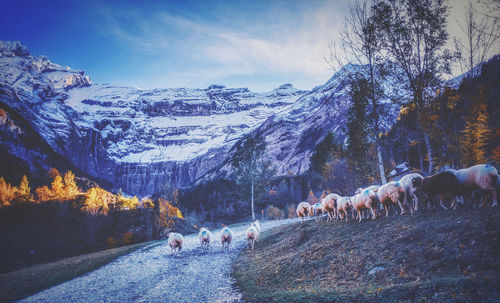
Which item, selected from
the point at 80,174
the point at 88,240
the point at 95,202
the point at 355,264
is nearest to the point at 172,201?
the point at 95,202

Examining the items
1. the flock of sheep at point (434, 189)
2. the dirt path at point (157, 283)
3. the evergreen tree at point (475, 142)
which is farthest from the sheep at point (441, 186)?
the evergreen tree at point (475, 142)

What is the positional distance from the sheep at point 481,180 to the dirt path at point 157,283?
10813 millimetres

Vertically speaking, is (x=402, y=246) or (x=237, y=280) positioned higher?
(x=402, y=246)

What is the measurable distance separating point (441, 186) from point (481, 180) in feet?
4.79

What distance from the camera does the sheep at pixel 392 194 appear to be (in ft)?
39.7

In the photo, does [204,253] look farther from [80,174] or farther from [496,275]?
[80,174]

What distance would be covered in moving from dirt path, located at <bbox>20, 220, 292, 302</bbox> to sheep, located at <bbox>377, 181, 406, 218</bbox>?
360 inches

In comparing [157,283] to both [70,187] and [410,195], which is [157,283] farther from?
[70,187]

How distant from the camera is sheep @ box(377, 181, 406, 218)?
39.7 feet

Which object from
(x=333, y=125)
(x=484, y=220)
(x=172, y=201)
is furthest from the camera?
(x=333, y=125)

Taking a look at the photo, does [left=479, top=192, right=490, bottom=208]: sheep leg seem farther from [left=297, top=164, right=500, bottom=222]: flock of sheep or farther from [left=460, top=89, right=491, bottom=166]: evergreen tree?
[left=460, top=89, right=491, bottom=166]: evergreen tree

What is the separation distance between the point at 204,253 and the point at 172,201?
72029 mm

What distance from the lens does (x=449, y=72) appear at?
50.6 feet

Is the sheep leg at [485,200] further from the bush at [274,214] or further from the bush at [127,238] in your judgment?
the bush at [127,238]
